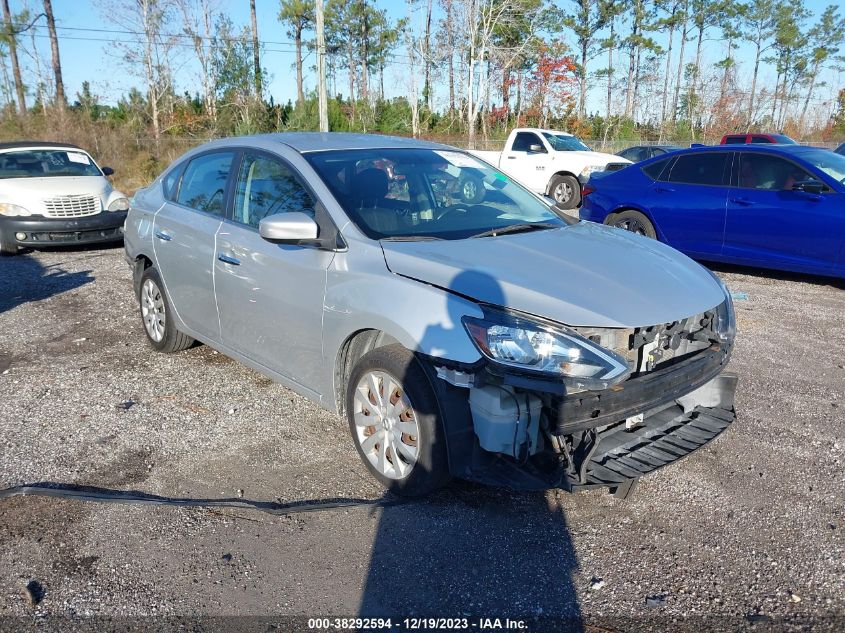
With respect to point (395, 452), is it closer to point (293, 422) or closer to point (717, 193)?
point (293, 422)

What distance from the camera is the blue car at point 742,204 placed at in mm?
7102

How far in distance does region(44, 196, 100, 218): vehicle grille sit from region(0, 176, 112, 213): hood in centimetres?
6

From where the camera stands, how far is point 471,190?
13.8ft

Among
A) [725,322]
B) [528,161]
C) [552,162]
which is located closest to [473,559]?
[725,322]

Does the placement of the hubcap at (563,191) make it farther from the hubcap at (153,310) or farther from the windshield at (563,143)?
the hubcap at (153,310)

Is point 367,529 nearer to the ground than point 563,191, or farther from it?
nearer to the ground

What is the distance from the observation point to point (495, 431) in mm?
2809

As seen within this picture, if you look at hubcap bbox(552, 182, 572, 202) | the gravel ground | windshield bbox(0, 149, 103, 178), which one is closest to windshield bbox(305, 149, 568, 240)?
the gravel ground

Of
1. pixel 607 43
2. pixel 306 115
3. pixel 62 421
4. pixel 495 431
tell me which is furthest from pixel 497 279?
pixel 607 43

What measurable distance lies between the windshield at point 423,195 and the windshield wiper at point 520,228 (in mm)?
11

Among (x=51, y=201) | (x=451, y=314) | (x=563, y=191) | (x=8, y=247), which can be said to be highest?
(x=451, y=314)

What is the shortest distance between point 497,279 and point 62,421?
306cm

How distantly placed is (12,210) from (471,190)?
325 inches

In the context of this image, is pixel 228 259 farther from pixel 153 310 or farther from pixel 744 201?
pixel 744 201
